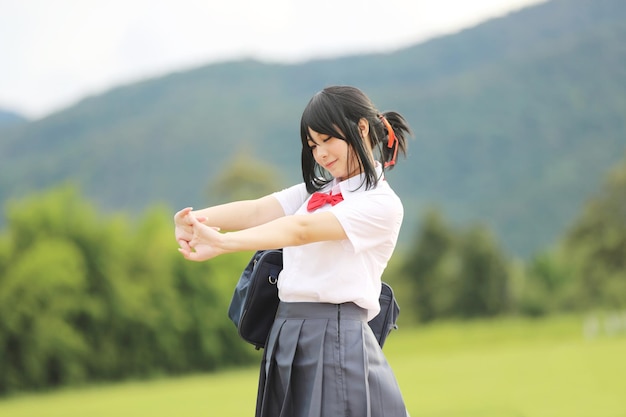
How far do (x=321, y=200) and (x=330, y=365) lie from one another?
1.51ft

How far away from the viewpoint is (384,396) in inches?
95.7

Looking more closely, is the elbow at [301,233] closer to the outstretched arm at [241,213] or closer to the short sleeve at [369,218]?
the short sleeve at [369,218]

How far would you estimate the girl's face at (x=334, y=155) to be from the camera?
2.42 m

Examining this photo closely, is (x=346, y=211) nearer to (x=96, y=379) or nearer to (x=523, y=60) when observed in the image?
(x=96, y=379)

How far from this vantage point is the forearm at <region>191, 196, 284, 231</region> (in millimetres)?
2559

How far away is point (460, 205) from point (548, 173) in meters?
6.73

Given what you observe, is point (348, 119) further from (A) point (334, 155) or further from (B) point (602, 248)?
(B) point (602, 248)

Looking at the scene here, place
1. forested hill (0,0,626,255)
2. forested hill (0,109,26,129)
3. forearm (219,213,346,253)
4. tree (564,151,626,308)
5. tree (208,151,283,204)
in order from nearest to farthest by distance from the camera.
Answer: forearm (219,213,346,253), tree (564,151,626,308), tree (208,151,283,204), forested hill (0,0,626,255), forested hill (0,109,26,129)

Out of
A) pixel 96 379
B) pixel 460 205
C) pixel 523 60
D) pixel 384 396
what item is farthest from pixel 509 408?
pixel 523 60

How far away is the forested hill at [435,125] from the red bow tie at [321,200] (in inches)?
2103

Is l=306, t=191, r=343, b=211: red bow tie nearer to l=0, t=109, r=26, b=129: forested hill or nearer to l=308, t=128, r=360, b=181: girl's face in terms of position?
l=308, t=128, r=360, b=181: girl's face

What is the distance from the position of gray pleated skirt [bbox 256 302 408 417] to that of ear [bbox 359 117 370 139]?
47 cm

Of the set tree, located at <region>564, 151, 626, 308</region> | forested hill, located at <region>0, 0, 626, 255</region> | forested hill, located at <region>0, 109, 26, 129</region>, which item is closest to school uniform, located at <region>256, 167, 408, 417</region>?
tree, located at <region>564, 151, 626, 308</region>

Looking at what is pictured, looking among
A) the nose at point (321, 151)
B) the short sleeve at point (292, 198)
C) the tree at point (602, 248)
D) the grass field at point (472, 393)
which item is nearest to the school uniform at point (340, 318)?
the nose at point (321, 151)
